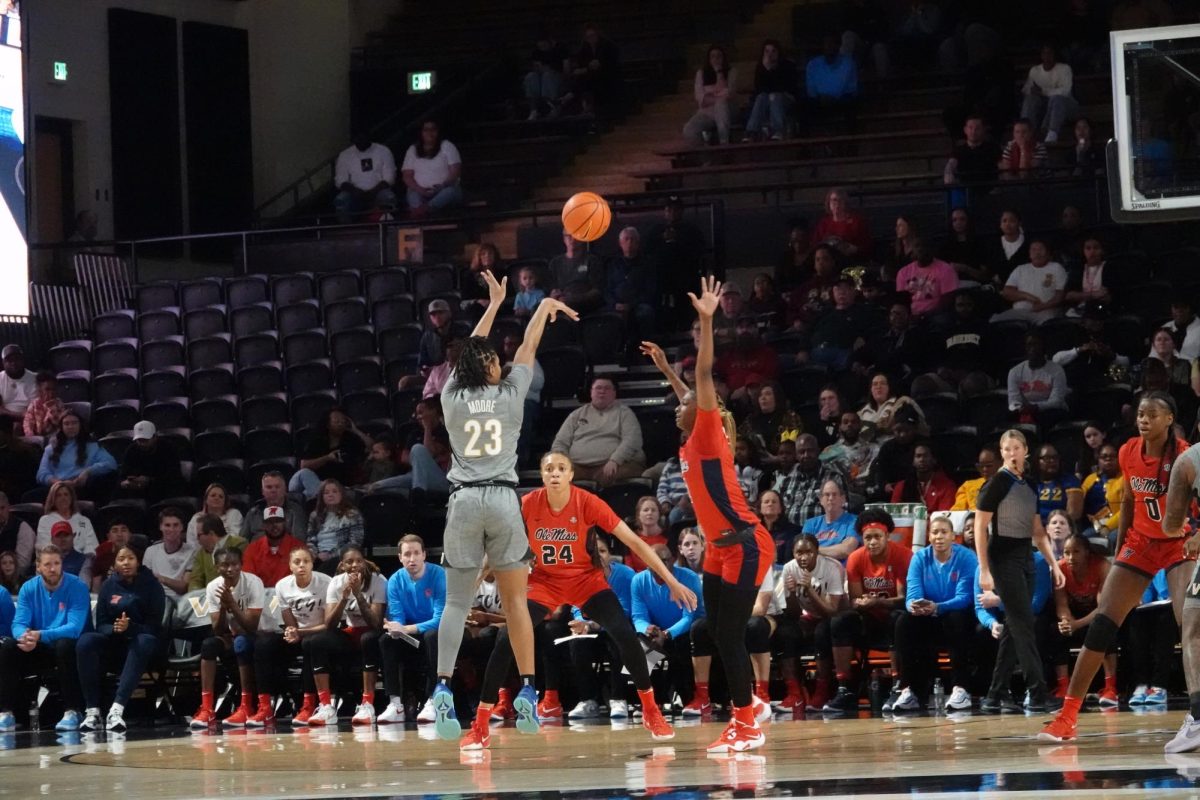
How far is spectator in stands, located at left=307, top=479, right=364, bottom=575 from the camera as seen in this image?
14.9 m

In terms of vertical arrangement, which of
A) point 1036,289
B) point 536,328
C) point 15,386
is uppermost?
point 1036,289

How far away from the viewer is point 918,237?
16516mm

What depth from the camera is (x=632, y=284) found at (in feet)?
56.2

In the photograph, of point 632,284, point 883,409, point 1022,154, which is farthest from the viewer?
point 1022,154

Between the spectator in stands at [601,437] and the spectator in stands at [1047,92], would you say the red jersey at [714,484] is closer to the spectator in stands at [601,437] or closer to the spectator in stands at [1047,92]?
the spectator in stands at [601,437]

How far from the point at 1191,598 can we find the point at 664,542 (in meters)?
5.70

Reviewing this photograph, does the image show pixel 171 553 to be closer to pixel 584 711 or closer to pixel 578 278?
pixel 584 711

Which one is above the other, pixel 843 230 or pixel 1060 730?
pixel 843 230

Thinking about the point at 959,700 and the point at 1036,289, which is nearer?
the point at 959,700

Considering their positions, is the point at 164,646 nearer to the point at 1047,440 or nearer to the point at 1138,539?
the point at 1047,440

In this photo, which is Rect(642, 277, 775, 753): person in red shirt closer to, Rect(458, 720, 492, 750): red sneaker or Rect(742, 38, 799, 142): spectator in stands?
Rect(458, 720, 492, 750): red sneaker

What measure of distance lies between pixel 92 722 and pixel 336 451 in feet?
12.1

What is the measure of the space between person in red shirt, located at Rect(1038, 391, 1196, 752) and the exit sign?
52.7 ft

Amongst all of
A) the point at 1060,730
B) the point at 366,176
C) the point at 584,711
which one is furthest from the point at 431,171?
the point at 1060,730
